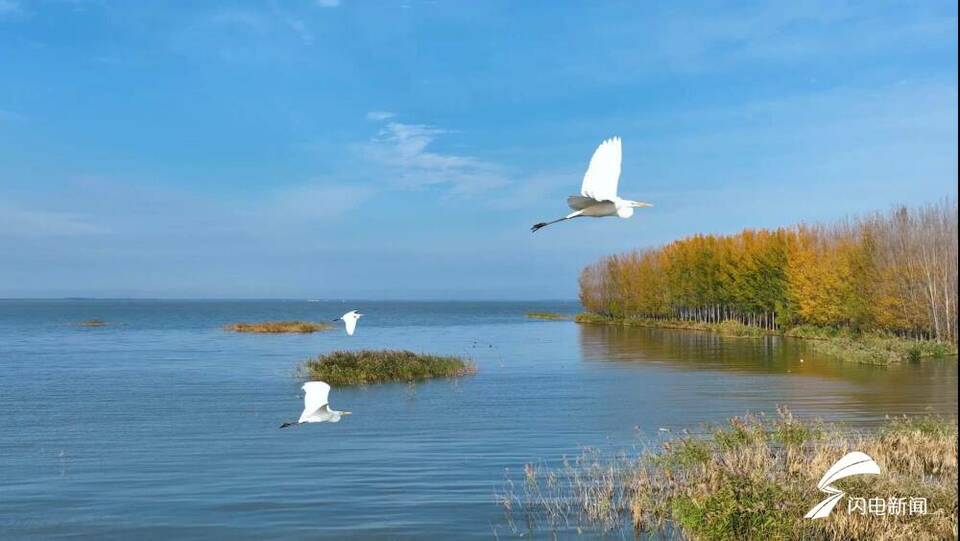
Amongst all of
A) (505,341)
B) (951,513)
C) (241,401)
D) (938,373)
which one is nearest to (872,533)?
(951,513)

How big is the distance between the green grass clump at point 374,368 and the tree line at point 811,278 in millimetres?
30105

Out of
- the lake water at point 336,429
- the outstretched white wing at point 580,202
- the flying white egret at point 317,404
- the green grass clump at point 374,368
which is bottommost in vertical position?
the lake water at point 336,429

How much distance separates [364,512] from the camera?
1403 centimetres

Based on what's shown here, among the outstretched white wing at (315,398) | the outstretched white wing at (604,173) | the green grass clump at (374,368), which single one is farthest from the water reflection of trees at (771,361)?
the outstretched white wing at (604,173)

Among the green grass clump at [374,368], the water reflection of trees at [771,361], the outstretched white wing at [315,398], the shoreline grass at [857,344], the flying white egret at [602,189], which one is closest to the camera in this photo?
the flying white egret at [602,189]

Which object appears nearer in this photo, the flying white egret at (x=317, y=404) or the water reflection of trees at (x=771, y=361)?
the flying white egret at (x=317, y=404)

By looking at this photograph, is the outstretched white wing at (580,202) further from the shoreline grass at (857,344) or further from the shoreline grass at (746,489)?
the shoreline grass at (857,344)

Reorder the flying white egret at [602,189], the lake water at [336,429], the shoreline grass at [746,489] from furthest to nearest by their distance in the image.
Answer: the lake water at [336,429]
the shoreline grass at [746,489]
the flying white egret at [602,189]

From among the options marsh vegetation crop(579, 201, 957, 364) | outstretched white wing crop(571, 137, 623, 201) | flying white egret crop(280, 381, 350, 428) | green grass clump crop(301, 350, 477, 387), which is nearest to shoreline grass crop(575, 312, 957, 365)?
marsh vegetation crop(579, 201, 957, 364)

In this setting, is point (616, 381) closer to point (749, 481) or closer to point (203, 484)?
point (203, 484)

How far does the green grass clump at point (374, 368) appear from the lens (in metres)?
33.7

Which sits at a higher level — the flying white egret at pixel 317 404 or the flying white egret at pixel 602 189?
the flying white egret at pixel 602 189

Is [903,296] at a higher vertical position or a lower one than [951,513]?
higher

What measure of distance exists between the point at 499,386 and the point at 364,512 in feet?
64.8
